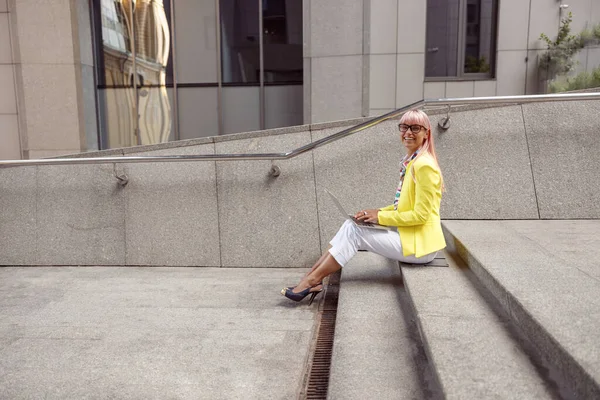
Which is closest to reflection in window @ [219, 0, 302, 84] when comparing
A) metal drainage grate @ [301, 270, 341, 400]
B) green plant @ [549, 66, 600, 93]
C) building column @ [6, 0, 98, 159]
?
building column @ [6, 0, 98, 159]

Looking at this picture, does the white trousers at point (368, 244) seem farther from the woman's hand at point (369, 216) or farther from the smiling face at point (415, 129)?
the smiling face at point (415, 129)

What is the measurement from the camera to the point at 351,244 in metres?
4.30

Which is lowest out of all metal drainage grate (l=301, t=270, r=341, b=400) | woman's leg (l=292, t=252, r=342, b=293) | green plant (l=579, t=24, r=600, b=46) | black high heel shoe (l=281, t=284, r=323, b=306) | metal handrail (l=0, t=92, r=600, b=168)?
metal drainage grate (l=301, t=270, r=341, b=400)

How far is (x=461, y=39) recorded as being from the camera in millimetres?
9867

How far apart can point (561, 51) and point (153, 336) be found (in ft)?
29.5

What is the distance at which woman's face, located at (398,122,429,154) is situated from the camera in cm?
402

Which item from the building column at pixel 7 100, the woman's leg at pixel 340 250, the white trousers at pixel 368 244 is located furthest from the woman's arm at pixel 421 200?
the building column at pixel 7 100

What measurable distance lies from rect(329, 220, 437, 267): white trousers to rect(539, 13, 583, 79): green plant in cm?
700

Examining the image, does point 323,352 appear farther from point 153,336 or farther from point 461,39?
point 461,39

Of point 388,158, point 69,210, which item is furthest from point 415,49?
point 69,210

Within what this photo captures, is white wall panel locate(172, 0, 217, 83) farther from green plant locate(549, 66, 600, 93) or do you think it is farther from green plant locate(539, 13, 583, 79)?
green plant locate(549, 66, 600, 93)

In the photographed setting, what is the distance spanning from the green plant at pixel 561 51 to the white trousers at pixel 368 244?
7.00 metres

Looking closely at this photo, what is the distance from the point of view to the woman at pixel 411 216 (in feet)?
12.9

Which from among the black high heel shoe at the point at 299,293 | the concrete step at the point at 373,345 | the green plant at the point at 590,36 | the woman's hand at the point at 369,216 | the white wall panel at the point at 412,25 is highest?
the white wall panel at the point at 412,25
